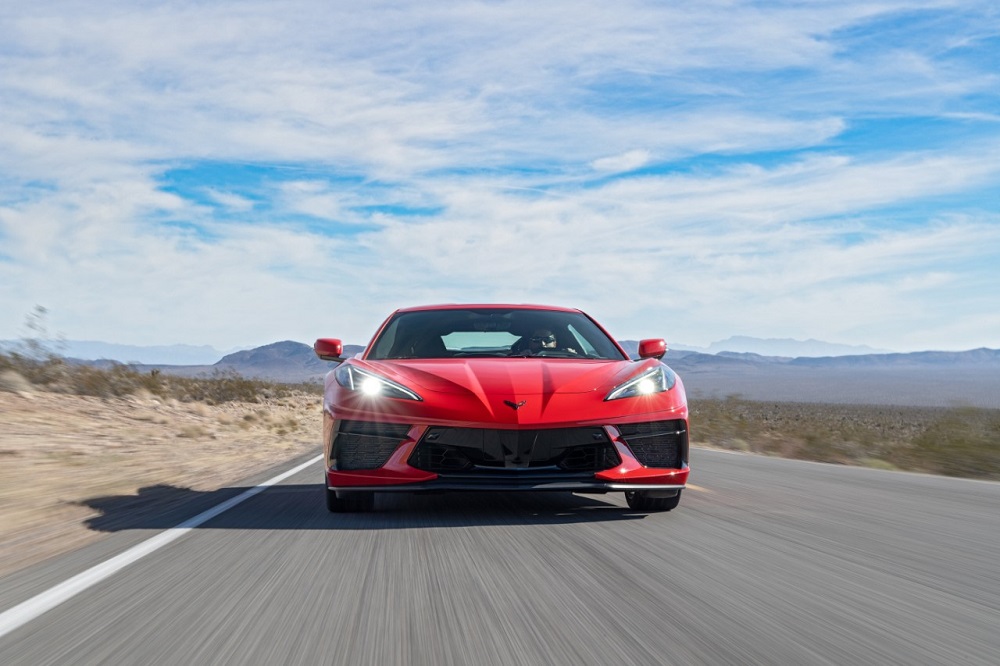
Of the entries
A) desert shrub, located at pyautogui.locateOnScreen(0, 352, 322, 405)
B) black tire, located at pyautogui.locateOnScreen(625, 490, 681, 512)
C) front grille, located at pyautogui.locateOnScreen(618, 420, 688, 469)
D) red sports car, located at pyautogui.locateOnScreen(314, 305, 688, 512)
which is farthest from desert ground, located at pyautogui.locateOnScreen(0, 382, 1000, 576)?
front grille, located at pyautogui.locateOnScreen(618, 420, 688, 469)

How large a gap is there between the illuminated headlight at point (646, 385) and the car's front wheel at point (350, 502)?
5.77 feet

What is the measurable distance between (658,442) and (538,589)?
215cm

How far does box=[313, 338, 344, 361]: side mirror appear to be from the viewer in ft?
23.3

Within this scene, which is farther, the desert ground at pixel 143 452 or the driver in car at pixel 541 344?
the driver in car at pixel 541 344

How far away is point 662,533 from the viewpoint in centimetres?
539

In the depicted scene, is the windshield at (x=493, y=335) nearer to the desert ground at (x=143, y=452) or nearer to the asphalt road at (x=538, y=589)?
the asphalt road at (x=538, y=589)

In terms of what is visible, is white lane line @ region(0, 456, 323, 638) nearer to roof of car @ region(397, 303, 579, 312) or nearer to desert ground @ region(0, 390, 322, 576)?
desert ground @ region(0, 390, 322, 576)

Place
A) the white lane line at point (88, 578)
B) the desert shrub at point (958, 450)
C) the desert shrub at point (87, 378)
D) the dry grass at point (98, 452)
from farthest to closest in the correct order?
1. the desert shrub at point (87, 378)
2. the desert shrub at point (958, 450)
3. the dry grass at point (98, 452)
4. the white lane line at point (88, 578)

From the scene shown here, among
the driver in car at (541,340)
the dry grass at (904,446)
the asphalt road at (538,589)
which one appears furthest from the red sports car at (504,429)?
the dry grass at (904,446)

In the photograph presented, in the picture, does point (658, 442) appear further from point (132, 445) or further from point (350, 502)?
point (132, 445)

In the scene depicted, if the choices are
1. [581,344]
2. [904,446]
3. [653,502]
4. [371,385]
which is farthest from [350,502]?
[904,446]

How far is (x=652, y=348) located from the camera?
7035 millimetres

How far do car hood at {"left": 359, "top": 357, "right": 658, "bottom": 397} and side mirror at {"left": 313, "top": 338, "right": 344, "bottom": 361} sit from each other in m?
0.69

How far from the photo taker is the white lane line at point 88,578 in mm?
3646
